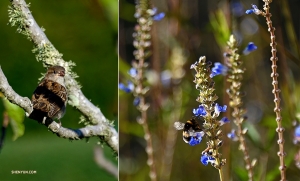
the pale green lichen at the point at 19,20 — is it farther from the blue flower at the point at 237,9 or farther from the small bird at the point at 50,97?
the blue flower at the point at 237,9

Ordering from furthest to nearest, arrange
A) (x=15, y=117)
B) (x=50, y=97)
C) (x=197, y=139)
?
1. (x=15, y=117)
2. (x=50, y=97)
3. (x=197, y=139)

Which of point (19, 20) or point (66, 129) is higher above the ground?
point (19, 20)

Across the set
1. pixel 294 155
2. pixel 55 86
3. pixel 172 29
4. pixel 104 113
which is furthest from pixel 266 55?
pixel 55 86

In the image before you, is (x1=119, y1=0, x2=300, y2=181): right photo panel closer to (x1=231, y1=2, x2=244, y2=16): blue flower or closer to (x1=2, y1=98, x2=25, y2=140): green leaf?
(x1=231, y1=2, x2=244, y2=16): blue flower

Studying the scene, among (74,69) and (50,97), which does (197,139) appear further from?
(74,69)

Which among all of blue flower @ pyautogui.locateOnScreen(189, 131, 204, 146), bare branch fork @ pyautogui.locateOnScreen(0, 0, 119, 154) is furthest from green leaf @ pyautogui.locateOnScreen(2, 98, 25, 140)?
blue flower @ pyautogui.locateOnScreen(189, 131, 204, 146)

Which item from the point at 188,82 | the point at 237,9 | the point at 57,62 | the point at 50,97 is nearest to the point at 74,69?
the point at 57,62
